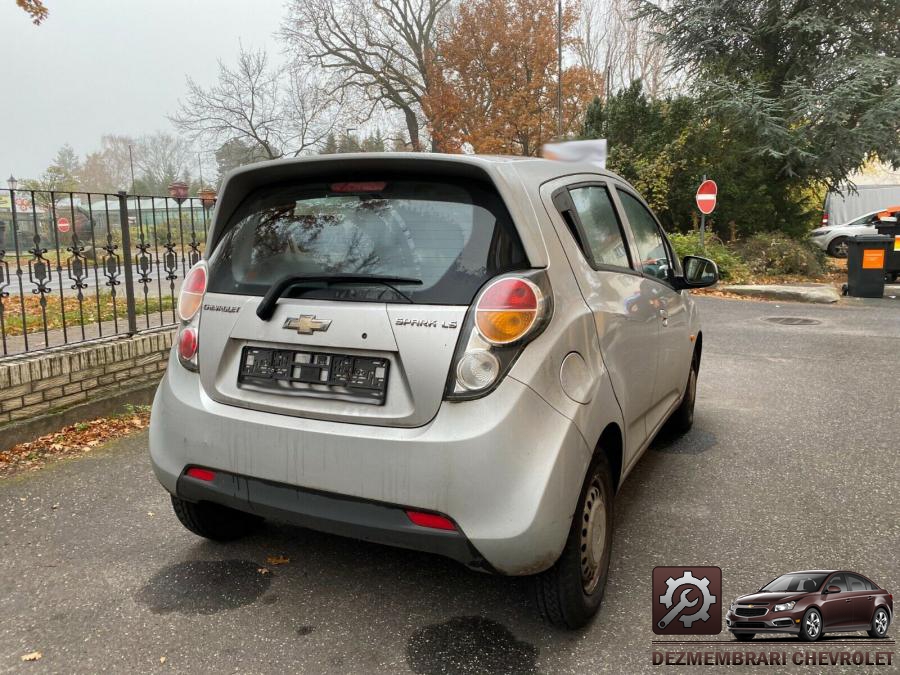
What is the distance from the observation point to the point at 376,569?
9.76 ft

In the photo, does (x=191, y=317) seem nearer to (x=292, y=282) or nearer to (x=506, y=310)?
(x=292, y=282)

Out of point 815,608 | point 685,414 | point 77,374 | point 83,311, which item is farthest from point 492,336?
point 83,311

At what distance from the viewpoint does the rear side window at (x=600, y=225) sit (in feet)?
9.62

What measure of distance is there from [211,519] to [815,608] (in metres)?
2.45

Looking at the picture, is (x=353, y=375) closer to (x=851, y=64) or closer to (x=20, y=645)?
(x=20, y=645)

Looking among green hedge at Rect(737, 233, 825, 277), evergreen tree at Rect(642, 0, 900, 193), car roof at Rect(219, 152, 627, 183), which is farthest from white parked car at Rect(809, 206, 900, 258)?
car roof at Rect(219, 152, 627, 183)

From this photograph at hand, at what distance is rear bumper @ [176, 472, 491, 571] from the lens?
2.22m

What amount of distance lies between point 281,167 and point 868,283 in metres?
13.9

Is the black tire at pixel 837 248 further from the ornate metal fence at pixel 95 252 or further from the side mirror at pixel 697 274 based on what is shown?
the ornate metal fence at pixel 95 252

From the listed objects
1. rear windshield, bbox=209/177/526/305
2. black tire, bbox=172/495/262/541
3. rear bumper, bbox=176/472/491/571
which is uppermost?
rear windshield, bbox=209/177/526/305

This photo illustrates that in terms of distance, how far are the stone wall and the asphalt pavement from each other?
54cm

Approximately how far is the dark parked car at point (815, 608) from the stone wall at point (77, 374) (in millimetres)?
4301

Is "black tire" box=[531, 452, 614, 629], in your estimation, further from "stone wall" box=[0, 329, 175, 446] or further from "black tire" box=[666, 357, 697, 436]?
"stone wall" box=[0, 329, 175, 446]

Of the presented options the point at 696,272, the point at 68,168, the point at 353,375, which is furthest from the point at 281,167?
the point at 68,168
